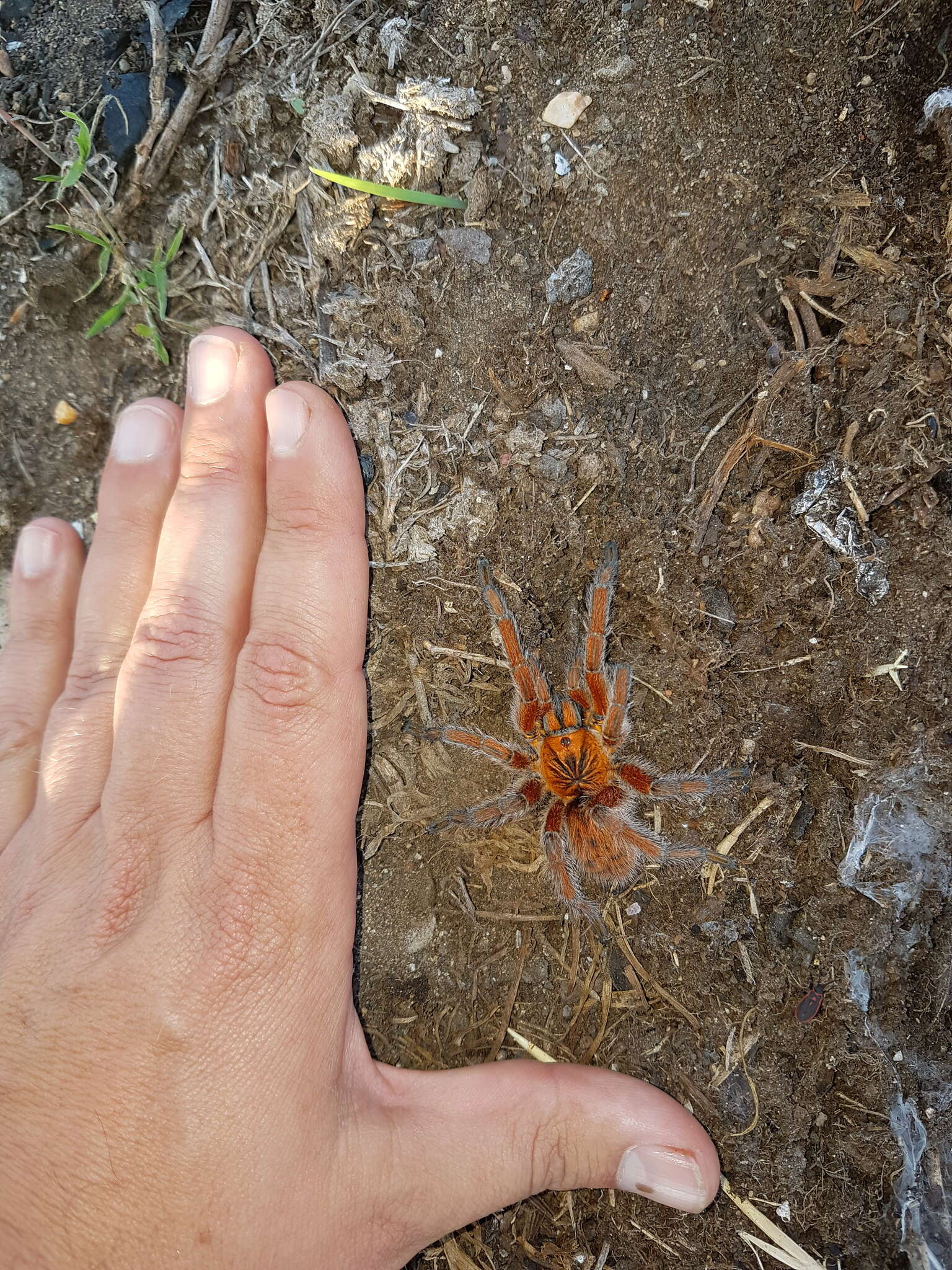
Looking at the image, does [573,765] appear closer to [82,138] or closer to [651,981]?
[651,981]

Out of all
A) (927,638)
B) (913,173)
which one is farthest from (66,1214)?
(913,173)

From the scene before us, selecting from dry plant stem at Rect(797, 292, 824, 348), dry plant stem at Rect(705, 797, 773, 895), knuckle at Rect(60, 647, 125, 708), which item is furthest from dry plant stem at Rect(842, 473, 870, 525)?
knuckle at Rect(60, 647, 125, 708)

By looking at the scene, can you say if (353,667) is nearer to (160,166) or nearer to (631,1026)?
(631,1026)

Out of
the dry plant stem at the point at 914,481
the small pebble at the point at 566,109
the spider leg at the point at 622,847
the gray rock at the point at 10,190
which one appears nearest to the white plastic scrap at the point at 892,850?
the spider leg at the point at 622,847

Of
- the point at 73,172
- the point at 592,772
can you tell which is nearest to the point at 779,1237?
the point at 592,772

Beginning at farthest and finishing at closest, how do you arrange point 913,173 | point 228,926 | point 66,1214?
point 913,173 < point 228,926 < point 66,1214

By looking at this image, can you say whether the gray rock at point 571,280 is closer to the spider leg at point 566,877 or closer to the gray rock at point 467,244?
the gray rock at point 467,244
